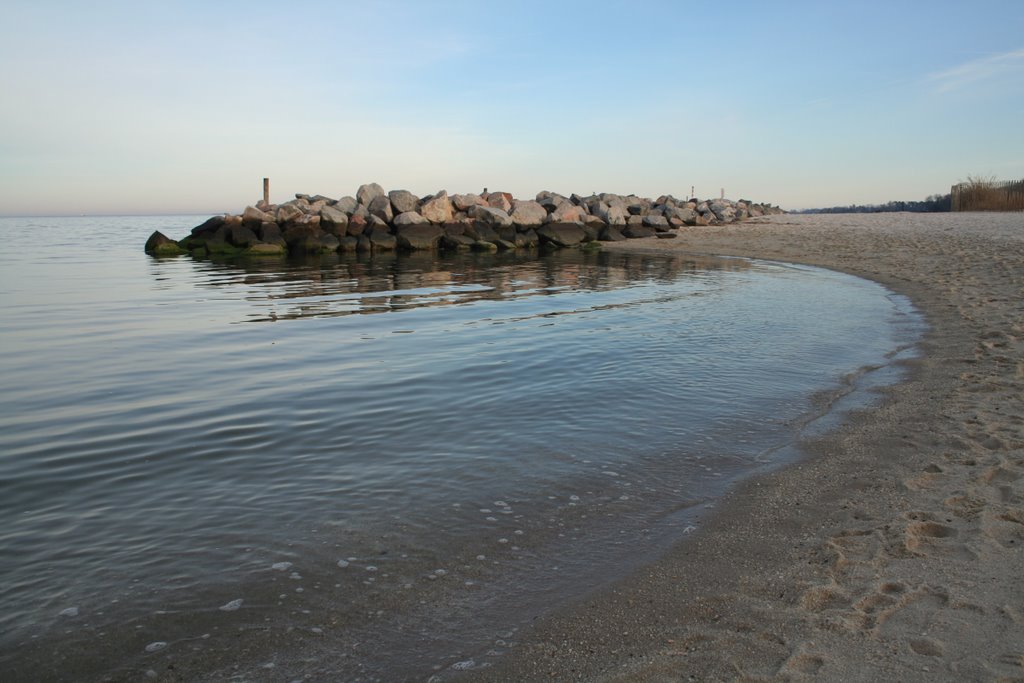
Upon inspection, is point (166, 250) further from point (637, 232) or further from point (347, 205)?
point (637, 232)

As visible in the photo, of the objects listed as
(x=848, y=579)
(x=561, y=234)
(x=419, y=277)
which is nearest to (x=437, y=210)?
(x=561, y=234)

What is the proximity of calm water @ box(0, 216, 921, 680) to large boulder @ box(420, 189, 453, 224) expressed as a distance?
20.2 metres

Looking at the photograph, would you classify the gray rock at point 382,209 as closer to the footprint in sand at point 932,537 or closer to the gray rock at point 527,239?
the gray rock at point 527,239

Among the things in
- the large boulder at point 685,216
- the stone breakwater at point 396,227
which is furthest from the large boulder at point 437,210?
the large boulder at point 685,216

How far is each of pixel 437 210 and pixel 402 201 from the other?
1.75 m

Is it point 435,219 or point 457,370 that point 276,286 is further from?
point 435,219

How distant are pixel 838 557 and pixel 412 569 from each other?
216 centimetres

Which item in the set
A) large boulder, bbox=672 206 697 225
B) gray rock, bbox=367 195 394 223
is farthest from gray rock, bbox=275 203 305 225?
large boulder, bbox=672 206 697 225

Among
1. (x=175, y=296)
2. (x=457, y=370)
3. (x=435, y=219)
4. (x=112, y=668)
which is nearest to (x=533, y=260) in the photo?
(x=435, y=219)

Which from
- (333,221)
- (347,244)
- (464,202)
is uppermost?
(464,202)

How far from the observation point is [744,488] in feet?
14.8

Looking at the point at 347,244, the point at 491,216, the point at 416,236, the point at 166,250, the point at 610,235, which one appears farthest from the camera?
the point at 610,235

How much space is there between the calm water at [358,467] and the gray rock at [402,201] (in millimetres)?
20538

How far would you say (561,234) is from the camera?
3303cm
